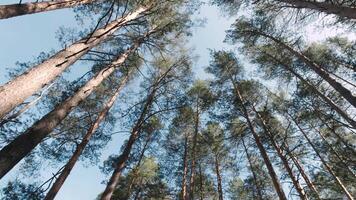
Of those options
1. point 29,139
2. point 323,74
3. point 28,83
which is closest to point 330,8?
point 323,74

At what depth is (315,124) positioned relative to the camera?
15961mm

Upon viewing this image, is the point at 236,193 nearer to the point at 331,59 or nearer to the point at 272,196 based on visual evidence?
the point at 272,196

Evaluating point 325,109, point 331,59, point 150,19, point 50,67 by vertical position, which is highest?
point 331,59

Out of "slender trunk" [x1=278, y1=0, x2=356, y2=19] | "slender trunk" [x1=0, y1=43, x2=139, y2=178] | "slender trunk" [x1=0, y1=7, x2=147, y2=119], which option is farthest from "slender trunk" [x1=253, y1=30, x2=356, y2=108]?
"slender trunk" [x1=0, y1=7, x2=147, y2=119]

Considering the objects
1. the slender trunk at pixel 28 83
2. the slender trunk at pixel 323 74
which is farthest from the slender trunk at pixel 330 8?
the slender trunk at pixel 28 83

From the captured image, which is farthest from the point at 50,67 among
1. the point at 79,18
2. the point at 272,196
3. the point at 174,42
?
the point at 272,196

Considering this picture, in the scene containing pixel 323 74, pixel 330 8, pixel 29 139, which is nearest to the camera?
pixel 29 139

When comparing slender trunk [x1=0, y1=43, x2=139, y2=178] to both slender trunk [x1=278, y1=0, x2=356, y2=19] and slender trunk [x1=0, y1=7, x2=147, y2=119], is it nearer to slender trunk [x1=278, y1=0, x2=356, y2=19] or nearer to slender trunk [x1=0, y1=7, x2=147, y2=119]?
slender trunk [x1=0, y1=7, x2=147, y2=119]

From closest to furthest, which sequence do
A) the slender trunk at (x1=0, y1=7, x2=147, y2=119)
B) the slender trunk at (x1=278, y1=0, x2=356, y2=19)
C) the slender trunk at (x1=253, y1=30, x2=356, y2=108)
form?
the slender trunk at (x1=0, y1=7, x2=147, y2=119) → the slender trunk at (x1=278, y1=0, x2=356, y2=19) → the slender trunk at (x1=253, y1=30, x2=356, y2=108)

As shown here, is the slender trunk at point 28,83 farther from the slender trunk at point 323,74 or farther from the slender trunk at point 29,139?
the slender trunk at point 323,74

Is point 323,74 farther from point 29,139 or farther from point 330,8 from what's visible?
point 29,139

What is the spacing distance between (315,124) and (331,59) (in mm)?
3644

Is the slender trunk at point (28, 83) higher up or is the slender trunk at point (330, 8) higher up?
the slender trunk at point (330, 8)

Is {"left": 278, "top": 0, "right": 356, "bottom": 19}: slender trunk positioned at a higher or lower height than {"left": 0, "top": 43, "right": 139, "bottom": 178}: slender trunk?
higher
